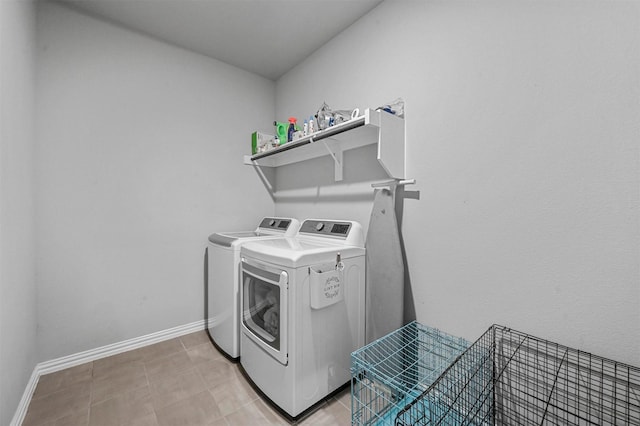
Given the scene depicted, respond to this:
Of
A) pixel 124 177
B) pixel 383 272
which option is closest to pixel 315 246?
pixel 383 272

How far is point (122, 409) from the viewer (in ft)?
4.90

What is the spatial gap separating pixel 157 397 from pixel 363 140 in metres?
2.16

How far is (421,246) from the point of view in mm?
1613

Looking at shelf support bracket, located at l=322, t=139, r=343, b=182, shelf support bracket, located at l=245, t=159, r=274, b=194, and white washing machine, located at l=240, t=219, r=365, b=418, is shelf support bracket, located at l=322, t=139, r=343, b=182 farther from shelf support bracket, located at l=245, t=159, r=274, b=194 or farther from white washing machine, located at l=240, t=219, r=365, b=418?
shelf support bracket, located at l=245, t=159, r=274, b=194

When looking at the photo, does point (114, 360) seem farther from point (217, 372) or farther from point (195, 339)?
point (217, 372)

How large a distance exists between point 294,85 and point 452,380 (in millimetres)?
2781

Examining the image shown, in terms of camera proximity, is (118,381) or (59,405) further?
(118,381)

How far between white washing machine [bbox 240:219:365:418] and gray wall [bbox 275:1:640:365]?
1.41ft

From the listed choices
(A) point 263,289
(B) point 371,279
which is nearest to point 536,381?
(B) point 371,279

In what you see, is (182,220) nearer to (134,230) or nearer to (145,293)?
(134,230)

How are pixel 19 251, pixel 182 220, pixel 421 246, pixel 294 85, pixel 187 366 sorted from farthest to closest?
1. pixel 294 85
2. pixel 182 220
3. pixel 187 366
4. pixel 421 246
5. pixel 19 251

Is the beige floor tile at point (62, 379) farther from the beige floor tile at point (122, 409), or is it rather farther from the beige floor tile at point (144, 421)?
the beige floor tile at point (144, 421)

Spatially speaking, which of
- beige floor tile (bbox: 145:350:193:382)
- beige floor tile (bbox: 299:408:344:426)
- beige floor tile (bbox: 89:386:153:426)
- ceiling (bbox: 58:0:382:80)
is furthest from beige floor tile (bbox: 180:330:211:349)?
ceiling (bbox: 58:0:382:80)

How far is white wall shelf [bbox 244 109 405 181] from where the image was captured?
1.58m
